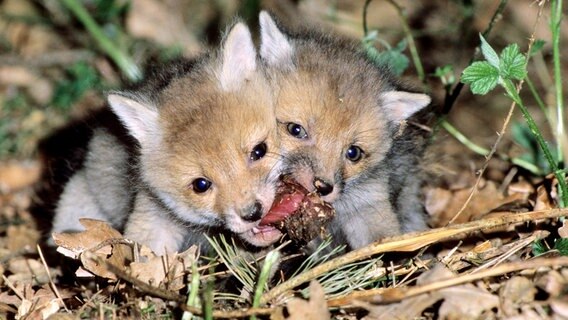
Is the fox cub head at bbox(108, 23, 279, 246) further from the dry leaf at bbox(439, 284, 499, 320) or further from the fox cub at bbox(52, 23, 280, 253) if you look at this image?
the dry leaf at bbox(439, 284, 499, 320)

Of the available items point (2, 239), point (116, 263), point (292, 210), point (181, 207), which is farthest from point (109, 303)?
point (2, 239)

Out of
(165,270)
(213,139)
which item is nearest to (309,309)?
(165,270)

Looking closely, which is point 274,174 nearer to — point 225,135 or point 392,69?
point 225,135

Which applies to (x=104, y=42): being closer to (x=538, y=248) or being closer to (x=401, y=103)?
(x=401, y=103)

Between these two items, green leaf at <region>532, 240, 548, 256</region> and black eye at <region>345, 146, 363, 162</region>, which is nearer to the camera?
green leaf at <region>532, 240, 548, 256</region>

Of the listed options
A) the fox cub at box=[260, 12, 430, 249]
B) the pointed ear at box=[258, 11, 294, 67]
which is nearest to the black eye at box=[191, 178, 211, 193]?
the fox cub at box=[260, 12, 430, 249]
